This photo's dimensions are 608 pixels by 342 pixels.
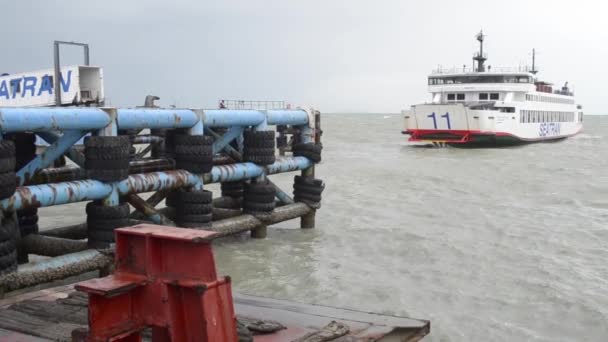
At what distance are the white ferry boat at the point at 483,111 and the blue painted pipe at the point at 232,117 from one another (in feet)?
89.6

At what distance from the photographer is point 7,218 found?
258 inches

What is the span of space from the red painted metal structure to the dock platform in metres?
0.89

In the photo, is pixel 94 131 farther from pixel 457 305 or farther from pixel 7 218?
pixel 457 305

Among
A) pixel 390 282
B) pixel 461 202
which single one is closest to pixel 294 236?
pixel 390 282

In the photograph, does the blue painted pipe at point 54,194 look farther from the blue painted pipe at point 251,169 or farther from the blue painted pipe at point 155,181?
the blue painted pipe at point 251,169

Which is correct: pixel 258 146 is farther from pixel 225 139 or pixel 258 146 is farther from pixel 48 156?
pixel 48 156

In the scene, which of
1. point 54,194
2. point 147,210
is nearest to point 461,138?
point 147,210

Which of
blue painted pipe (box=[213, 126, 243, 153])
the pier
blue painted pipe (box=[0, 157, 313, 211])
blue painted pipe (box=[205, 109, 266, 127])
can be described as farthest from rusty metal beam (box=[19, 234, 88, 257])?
blue painted pipe (box=[213, 126, 243, 153])

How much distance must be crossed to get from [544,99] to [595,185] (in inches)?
1109

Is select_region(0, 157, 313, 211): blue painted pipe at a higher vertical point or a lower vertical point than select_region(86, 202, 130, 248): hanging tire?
higher

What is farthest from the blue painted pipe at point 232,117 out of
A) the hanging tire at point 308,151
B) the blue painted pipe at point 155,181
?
the hanging tire at point 308,151

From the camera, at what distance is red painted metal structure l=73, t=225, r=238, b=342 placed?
3.62 m

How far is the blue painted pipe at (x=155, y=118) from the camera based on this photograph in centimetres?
765

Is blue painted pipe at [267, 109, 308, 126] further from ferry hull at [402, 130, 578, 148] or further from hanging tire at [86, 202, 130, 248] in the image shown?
ferry hull at [402, 130, 578, 148]
